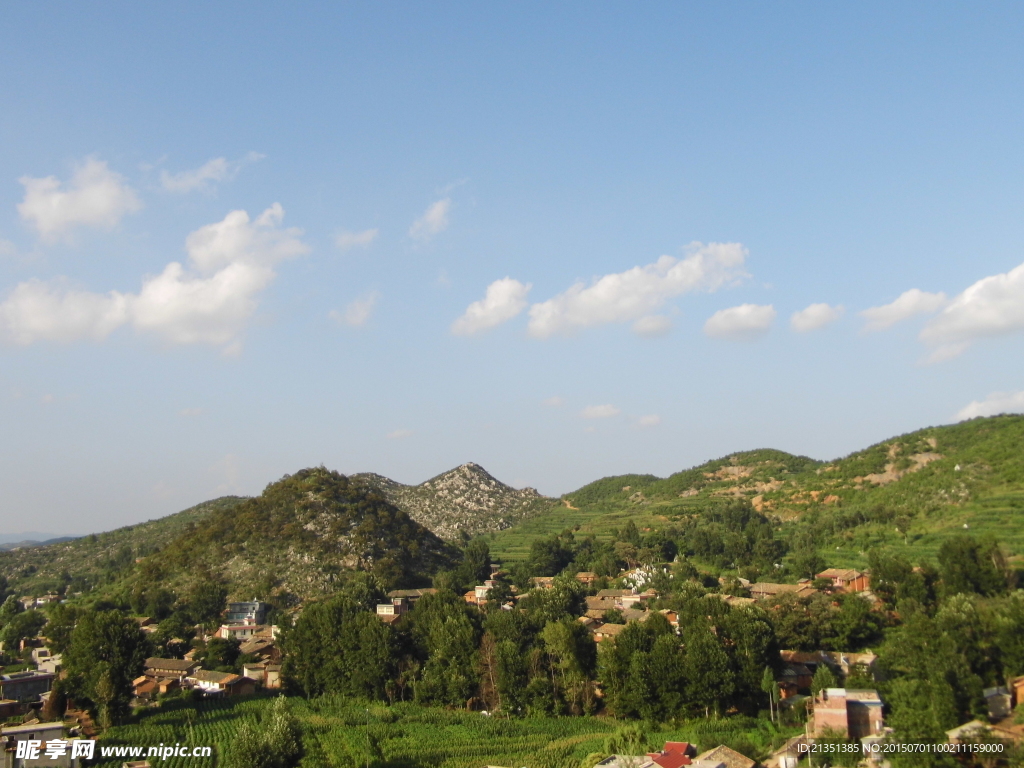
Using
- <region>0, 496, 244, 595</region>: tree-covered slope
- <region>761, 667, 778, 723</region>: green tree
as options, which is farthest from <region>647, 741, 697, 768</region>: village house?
<region>0, 496, 244, 595</region>: tree-covered slope

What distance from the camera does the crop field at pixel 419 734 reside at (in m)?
29.5

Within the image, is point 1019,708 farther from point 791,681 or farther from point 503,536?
point 503,536

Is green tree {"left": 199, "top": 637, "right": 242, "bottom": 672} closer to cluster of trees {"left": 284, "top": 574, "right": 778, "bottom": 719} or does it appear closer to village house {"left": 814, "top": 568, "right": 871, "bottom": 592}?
cluster of trees {"left": 284, "top": 574, "right": 778, "bottom": 719}

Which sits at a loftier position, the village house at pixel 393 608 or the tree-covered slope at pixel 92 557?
the tree-covered slope at pixel 92 557

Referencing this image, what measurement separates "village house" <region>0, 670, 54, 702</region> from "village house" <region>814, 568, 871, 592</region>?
50815mm

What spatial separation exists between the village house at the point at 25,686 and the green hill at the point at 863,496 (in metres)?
57.1

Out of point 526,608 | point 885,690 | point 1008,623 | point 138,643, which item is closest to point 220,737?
→ point 138,643

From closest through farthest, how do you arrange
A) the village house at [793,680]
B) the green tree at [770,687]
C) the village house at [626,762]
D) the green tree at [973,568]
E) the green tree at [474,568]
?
the village house at [626,762], the green tree at [770,687], the village house at [793,680], the green tree at [973,568], the green tree at [474,568]

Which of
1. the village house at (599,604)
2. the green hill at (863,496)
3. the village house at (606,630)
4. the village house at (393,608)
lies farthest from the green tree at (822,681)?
the village house at (393,608)

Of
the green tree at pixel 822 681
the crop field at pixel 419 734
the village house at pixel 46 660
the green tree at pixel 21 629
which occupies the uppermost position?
the green tree at pixel 21 629

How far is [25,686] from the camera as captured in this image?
140ft

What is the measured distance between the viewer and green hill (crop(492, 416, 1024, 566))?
64.0 meters

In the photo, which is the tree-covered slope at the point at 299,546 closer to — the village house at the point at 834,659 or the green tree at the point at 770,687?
the village house at the point at 834,659

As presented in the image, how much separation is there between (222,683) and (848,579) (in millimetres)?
42322
